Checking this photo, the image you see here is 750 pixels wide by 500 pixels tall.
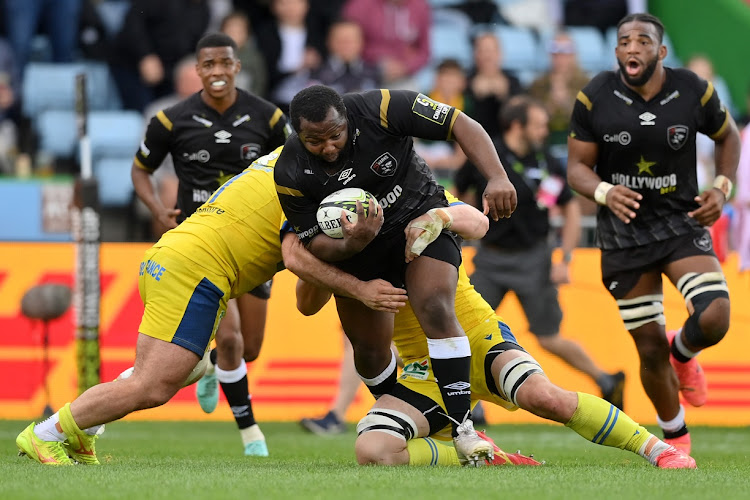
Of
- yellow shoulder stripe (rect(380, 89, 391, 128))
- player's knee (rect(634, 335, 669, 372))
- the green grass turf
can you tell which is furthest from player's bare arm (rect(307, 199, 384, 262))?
player's knee (rect(634, 335, 669, 372))

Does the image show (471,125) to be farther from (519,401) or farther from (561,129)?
(561,129)

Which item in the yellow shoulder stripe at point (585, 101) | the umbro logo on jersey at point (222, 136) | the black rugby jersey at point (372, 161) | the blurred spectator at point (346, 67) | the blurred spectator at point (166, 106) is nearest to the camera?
the black rugby jersey at point (372, 161)

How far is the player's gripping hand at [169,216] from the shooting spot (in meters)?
8.89

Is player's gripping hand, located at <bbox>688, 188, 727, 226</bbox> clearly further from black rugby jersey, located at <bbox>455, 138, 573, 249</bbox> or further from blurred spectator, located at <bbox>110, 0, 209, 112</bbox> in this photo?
blurred spectator, located at <bbox>110, 0, 209, 112</bbox>

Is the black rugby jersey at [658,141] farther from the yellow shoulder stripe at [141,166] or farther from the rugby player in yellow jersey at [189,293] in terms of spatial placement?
the yellow shoulder stripe at [141,166]

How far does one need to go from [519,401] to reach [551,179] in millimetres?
4970

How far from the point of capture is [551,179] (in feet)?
37.5

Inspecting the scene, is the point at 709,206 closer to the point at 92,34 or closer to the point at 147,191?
the point at 147,191

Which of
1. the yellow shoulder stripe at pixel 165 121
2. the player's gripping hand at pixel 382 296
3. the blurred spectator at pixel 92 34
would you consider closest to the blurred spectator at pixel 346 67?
the blurred spectator at pixel 92 34

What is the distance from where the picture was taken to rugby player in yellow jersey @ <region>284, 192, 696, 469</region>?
6.66 meters

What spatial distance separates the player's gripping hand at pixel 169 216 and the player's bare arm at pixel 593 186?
2767mm

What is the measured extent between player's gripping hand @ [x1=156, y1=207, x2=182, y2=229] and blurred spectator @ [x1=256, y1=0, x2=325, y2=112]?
6709mm

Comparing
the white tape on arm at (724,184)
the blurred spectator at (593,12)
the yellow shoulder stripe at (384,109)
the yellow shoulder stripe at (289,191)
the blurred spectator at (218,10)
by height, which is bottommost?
the white tape on arm at (724,184)

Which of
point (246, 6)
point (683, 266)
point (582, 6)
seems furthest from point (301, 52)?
point (683, 266)
